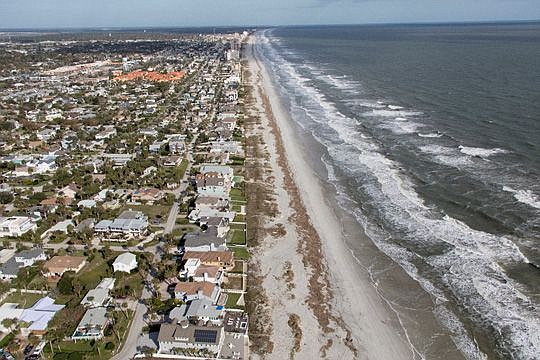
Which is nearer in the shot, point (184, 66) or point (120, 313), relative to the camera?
point (120, 313)

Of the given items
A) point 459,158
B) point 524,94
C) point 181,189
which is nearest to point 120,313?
point 181,189

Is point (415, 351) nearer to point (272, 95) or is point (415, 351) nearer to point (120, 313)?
point (120, 313)

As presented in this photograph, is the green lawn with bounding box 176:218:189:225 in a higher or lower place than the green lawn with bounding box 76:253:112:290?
lower

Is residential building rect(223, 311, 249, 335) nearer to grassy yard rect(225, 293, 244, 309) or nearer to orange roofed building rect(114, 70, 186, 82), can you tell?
grassy yard rect(225, 293, 244, 309)

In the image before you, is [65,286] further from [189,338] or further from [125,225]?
[189,338]

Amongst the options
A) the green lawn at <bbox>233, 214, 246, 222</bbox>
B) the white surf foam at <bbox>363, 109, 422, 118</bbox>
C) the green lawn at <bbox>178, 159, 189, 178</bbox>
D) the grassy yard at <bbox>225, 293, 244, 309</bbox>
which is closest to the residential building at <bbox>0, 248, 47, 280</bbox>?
Result: the grassy yard at <bbox>225, 293, 244, 309</bbox>

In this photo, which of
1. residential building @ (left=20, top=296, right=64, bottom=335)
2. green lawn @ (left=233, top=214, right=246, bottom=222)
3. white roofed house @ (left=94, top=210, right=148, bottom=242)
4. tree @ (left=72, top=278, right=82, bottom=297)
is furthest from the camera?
green lawn @ (left=233, top=214, right=246, bottom=222)

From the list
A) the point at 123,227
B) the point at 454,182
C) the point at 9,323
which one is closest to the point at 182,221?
the point at 123,227
